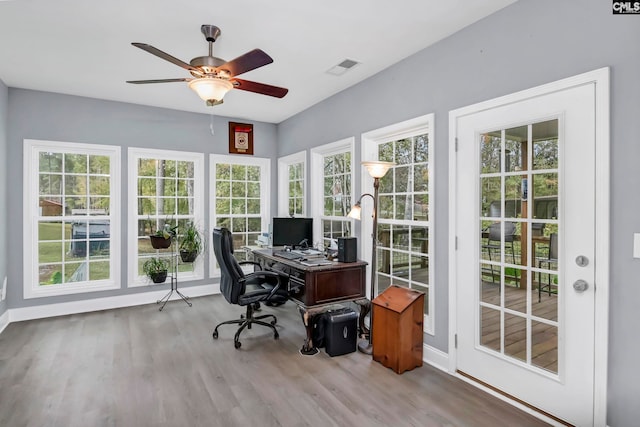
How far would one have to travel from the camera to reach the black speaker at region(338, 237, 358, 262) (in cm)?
346

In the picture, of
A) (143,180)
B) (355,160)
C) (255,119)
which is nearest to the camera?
(355,160)

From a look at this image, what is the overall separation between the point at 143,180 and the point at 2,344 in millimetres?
2402

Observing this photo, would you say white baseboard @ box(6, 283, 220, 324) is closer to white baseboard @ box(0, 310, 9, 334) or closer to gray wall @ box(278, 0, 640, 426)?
white baseboard @ box(0, 310, 9, 334)

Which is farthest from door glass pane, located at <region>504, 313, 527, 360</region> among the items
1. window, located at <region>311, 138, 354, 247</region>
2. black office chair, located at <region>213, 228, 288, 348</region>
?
window, located at <region>311, 138, 354, 247</region>

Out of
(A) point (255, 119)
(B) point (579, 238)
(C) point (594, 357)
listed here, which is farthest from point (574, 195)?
(A) point (255, 119)

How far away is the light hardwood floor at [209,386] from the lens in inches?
87.9

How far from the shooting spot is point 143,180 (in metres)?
4.91

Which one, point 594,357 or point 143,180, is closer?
point 594,357

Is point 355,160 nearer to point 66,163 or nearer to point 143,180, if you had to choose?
point 143,180

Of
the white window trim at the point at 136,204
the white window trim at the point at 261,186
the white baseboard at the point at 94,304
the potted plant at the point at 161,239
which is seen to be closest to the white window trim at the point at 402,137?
the white window trim at the point at 261,186

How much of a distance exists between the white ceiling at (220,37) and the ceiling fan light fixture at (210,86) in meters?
0.50

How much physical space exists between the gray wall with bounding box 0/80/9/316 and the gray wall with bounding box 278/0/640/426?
13.7 feet

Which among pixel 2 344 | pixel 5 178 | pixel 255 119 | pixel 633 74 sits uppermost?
pixel 255 119

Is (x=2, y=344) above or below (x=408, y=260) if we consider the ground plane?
below
